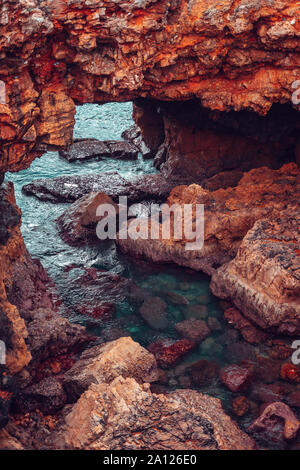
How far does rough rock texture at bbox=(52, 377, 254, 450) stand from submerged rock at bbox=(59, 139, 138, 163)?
11.4 meters

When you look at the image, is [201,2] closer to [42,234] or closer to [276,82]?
[276,82]

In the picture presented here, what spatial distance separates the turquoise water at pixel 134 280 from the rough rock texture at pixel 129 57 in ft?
11.6

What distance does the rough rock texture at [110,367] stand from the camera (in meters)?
8.02

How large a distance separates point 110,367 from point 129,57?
5.74m

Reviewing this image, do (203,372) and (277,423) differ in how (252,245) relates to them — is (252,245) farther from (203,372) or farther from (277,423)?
(277,423)

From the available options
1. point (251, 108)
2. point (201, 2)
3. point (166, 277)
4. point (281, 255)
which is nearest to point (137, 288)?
point (166, 277)

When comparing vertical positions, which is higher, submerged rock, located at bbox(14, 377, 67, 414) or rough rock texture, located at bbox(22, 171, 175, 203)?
rough rock texture, located at bbox(22, 171, 175, 203)

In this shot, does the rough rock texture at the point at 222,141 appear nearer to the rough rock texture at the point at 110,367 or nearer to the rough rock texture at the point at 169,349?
the rough rock texture at the point at 169,349

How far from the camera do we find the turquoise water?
31.9 ft

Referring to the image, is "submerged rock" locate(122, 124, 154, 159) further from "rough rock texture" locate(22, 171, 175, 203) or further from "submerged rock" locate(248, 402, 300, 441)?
"submerged rock" locate(248, 402, 300, 441)

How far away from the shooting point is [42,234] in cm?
1367

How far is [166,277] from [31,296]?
10.6ft

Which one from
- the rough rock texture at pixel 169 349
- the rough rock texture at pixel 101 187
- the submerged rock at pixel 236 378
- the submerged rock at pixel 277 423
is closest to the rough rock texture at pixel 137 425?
the submerged rock at pixel 277 423

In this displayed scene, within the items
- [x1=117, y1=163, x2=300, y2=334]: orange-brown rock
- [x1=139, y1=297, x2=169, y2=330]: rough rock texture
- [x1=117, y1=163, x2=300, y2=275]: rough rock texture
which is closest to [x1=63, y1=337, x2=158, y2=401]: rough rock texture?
[x1=139, y1=297, x2=169, y2=330]: rough rock texture
